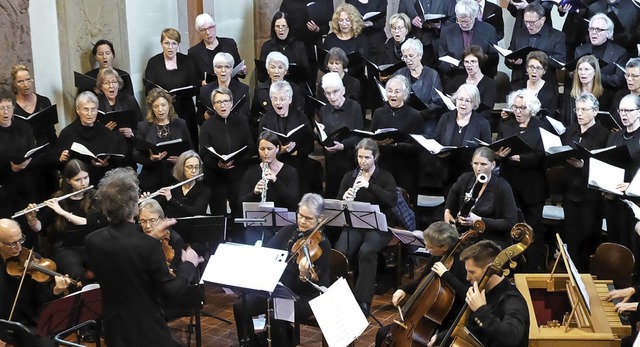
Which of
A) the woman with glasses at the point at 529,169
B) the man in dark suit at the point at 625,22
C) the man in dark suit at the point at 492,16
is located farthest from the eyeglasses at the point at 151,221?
the man in dark suit at the point at 625,22

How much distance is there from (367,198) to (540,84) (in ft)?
6.97

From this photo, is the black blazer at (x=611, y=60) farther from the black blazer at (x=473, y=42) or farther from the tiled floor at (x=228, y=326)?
the tiled floor at (x=228, y=326)

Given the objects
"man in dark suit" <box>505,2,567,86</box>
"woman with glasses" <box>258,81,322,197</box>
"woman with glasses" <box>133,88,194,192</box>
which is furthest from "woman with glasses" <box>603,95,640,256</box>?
"woman with glasses" <box>133,88,194,192</box>

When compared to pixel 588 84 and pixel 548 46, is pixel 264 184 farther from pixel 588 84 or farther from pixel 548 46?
pixel 548 46

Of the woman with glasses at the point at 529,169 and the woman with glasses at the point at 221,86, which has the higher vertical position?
the woman with glasses at the point at 221,86

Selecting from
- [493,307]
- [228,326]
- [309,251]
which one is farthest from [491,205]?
[228,326]

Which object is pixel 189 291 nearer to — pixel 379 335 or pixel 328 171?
pixel 379 335

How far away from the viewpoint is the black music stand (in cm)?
504

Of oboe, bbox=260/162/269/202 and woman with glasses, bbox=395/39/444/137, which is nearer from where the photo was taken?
oboe, bbox=260/162/269/202

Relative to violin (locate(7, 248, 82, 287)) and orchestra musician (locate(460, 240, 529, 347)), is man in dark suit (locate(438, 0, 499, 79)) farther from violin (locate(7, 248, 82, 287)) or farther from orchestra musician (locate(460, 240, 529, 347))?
violin (locate(7, 248, 82, 287))

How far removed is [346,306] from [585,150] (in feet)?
9.08

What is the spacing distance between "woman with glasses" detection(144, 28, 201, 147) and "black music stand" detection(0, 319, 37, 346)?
14.3ft

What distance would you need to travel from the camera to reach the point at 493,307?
201 inches

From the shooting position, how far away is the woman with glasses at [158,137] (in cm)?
801
